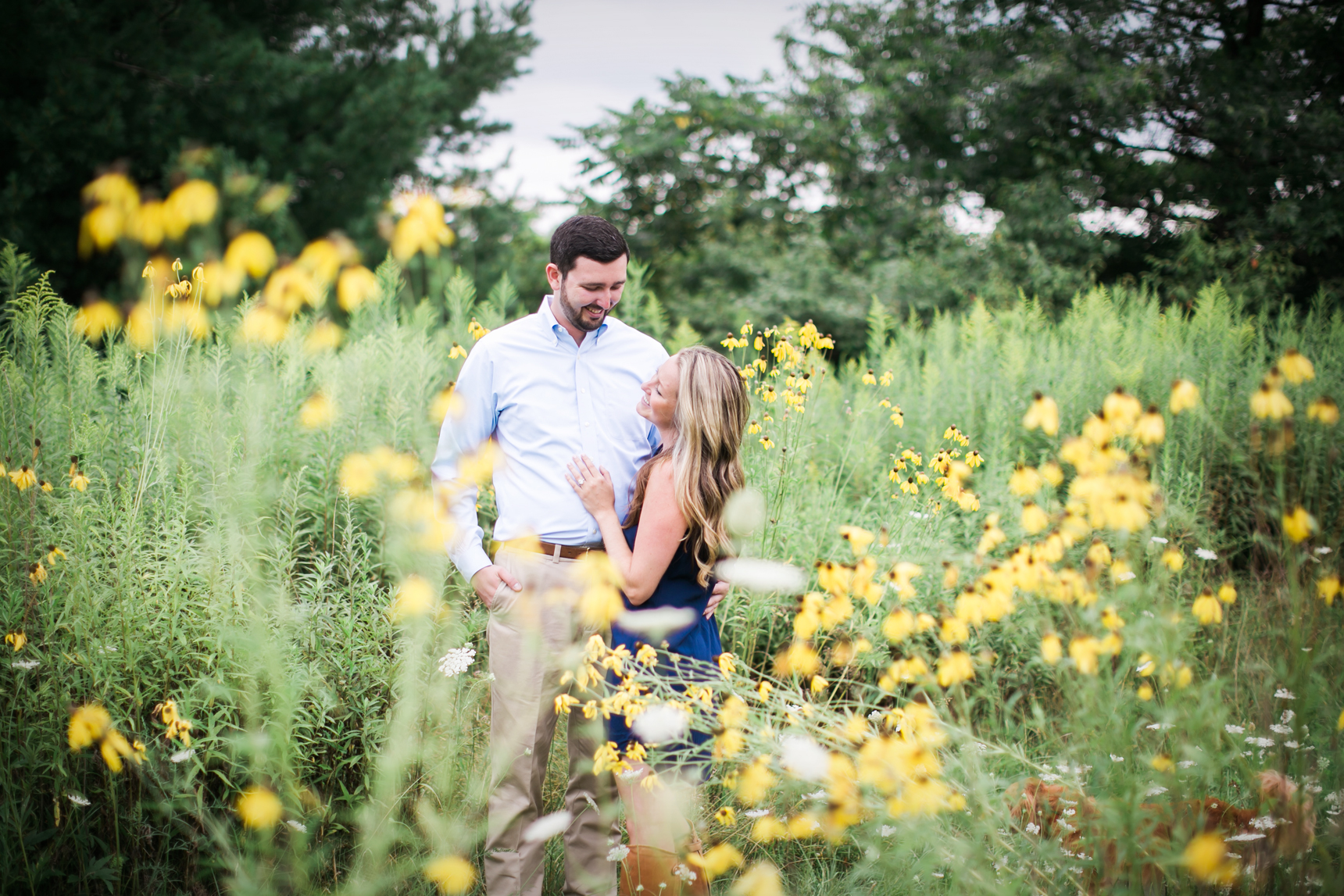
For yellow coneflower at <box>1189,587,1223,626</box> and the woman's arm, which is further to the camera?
the woman's arm

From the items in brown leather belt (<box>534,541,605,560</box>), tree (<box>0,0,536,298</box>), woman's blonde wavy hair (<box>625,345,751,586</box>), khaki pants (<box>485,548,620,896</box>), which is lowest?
khaki pants (<box>485,548,620,896</box>)

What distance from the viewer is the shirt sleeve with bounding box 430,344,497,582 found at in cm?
223

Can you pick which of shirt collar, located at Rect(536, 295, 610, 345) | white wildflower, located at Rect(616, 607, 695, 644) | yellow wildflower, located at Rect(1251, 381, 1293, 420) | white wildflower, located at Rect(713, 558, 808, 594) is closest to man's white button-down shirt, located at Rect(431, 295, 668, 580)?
shirt collar, located at Rect(536, 295, 610, 345)

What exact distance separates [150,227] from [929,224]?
38.5 ft

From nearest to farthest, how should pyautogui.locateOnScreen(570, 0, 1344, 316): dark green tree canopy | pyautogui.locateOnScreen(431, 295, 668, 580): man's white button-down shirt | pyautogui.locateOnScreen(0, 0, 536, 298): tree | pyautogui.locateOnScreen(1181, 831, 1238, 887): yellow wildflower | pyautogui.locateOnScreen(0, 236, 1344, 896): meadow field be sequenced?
1. pyautogui.locateOnScreen(1181, 831, 1238, 887): yellow wildflower
2. pyautogui.locateOnScreen(0, 236, 1344, 896): meadow field
3. pyautogui.locateOnScreen(431, 295, 668, 580): man's white button-down shirt
4. pyautogui.locateOnScreen(0, 0, 536, 298): tree
5. pyautogui.locateOnScreen(570, 0, 1344, 316): dark green tree canopy

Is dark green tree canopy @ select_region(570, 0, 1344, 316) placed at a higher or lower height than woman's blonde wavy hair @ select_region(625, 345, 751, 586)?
higher

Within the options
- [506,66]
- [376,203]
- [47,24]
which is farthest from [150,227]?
[506,66]

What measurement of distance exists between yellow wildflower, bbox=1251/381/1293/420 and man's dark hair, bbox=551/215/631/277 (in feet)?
5.04

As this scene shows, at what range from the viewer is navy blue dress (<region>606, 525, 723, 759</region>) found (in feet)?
6.60

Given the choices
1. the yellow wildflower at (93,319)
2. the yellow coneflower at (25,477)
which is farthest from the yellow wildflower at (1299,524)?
the yellow coneflower at (25,477)

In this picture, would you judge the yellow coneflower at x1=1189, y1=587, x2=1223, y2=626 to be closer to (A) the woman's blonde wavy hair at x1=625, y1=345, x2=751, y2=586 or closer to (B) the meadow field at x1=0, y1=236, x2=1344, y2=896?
(B) the meadow field at x1=0, y1=236, x2=1344, y2=896

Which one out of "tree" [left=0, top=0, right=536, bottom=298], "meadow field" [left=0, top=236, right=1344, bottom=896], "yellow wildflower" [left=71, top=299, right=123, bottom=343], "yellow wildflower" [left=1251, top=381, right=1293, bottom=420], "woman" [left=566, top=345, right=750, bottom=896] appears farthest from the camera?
"tree" [left=0, top=0, right=536, bottom=298]

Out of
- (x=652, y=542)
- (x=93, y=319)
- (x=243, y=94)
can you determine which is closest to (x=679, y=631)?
(x=652, y=542)

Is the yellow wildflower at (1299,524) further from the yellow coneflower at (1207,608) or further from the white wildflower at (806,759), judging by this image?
the white wildflower at (806,759)
